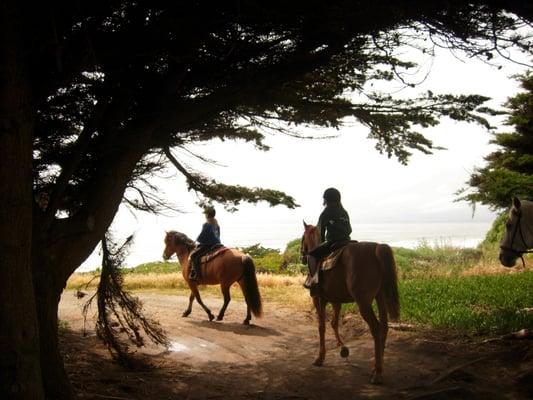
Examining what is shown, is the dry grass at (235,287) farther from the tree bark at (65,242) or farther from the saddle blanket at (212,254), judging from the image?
the tree bark at (65,242)

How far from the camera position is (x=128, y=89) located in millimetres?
6473

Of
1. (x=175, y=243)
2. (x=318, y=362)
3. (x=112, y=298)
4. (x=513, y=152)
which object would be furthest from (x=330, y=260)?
(x=513, y=152)

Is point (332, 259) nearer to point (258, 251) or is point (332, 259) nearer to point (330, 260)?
point (330, 260)

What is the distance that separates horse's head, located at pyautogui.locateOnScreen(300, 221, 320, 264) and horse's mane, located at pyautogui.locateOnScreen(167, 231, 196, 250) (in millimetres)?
4862

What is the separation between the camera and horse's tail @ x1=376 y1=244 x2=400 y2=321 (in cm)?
711

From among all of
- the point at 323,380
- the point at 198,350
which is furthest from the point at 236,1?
the point at 198,350

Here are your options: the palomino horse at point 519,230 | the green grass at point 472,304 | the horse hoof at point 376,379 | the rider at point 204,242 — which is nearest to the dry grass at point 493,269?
the green grass at point 472,304

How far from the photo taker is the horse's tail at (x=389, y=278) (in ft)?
23.3

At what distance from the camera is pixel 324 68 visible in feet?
24.4

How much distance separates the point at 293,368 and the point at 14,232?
4.94m

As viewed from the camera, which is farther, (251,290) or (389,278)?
(251,290)

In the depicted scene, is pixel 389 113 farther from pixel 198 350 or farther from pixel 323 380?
pixel 198 350

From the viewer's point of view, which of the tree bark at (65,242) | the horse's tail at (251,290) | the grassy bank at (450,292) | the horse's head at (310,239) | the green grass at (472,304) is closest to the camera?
the tree bark at (65,242)

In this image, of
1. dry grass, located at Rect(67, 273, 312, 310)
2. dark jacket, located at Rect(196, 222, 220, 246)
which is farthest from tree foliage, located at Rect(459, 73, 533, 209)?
dark jacket, located at Rect(196, 222, 220, 246)
